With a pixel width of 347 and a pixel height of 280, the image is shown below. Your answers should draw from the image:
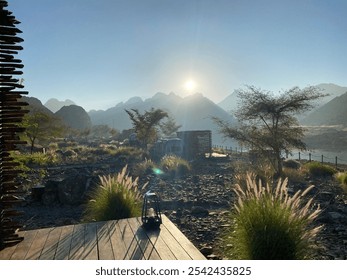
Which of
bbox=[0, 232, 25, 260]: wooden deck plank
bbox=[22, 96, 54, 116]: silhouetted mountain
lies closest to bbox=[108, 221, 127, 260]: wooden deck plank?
bbox=[0, 232, 25, 260]: wooden deck plank

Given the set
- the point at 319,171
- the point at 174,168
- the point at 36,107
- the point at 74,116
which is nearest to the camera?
the point at 319,171

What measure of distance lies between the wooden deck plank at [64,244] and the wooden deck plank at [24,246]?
0.42 meters

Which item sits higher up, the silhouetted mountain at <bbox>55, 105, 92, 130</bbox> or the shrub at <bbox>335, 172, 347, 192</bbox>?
the silhouetted mountain at <bbox>55, 105, 92, 130</bbox>

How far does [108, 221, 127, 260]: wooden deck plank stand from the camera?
13.2 feet

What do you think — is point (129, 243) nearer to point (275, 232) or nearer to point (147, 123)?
point (275, 232)

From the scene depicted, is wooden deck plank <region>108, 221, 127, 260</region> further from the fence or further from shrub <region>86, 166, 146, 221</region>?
the fence

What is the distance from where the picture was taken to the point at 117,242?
4.50 meters

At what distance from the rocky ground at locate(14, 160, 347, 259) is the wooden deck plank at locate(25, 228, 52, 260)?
121 inches

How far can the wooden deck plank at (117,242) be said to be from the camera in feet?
13.2

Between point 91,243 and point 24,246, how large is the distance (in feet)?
3.20

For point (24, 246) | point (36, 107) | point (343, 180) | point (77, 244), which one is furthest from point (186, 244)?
point (36, 107)

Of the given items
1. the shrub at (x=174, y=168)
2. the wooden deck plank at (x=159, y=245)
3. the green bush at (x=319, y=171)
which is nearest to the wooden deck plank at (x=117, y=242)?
the wooden deck plank at (x=159, y=245)
